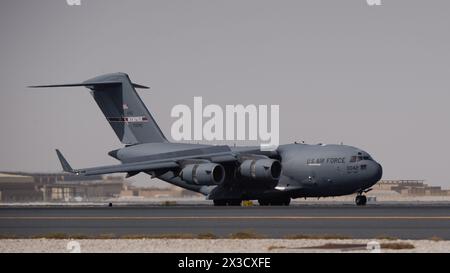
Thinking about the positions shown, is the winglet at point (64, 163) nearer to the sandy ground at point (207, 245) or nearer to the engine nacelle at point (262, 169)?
the engine nacelle at point (262, 169)

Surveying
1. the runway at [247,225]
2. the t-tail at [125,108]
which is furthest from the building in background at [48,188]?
the runway at [247,225]

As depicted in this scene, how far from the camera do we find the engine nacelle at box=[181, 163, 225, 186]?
59000 mm

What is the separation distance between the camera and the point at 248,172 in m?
60.4

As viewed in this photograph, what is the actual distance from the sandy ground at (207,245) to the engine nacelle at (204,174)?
101 feet

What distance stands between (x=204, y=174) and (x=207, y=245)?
33.2 m

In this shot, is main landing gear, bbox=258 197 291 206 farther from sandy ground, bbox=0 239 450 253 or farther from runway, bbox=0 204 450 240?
sandy ground, bbox=0 239 450 253

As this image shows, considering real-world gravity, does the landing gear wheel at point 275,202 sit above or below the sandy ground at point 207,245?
below

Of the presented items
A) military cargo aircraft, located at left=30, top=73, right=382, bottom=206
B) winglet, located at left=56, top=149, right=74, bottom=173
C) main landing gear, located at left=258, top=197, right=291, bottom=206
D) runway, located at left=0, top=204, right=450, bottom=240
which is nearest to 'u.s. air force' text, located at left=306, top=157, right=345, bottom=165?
military cargo aircraft, located at left=30, top=73, right=382, bottom=206

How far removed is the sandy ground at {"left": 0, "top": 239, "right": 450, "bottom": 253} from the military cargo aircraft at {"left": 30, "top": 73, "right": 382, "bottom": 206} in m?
31.2

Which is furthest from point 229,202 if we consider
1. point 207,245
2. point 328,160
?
point 207,245

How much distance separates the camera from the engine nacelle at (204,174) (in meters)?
59.0
